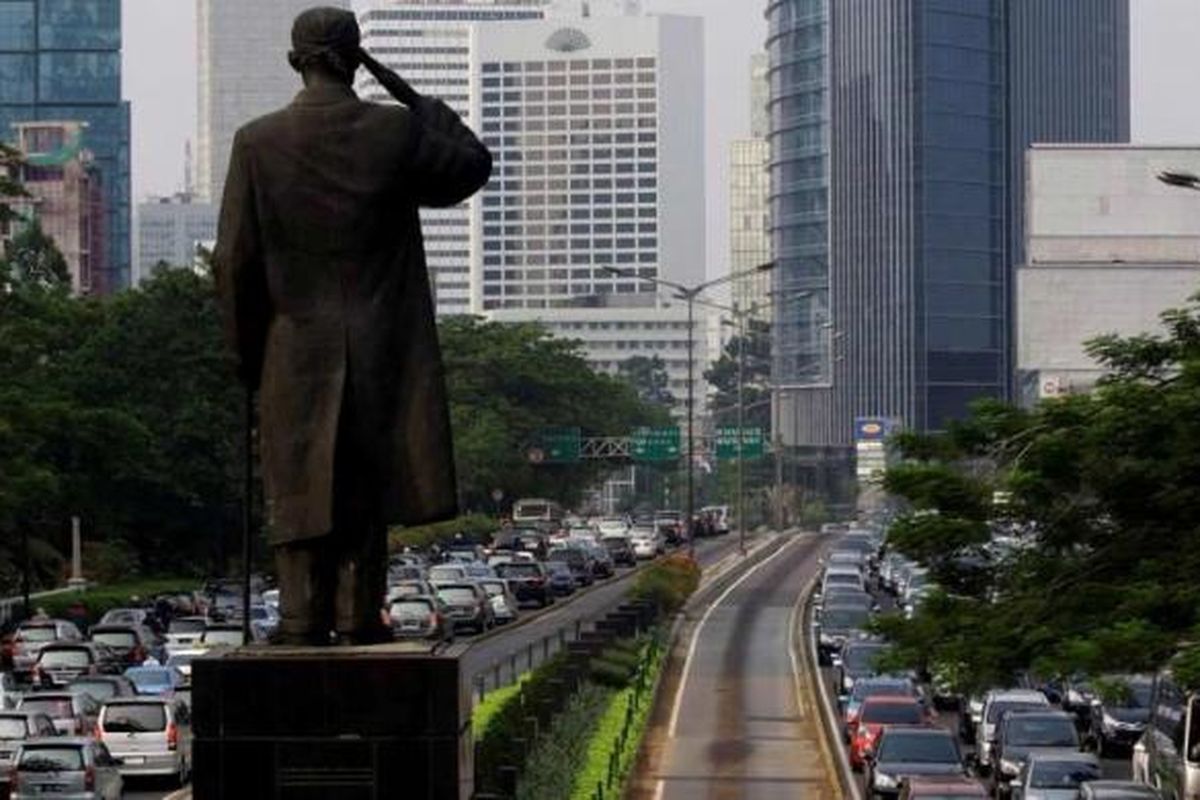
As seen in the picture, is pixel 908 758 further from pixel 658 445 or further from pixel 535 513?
pixel 535 513

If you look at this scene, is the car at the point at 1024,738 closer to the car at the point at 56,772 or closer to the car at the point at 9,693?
the car at the point at 56,772

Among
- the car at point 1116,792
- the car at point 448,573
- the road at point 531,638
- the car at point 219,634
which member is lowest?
the road at point 531,638

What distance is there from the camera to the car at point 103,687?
48438 millimetres

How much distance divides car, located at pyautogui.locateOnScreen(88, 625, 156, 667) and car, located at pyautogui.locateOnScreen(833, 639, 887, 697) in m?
12.4

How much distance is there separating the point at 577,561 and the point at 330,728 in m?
80.7

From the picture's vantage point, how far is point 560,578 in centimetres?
9044

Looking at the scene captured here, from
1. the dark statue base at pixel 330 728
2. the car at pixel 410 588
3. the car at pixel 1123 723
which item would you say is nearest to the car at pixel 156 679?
the car at pixel 410 588

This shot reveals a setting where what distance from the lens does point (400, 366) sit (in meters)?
16.0

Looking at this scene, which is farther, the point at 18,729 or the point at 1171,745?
the point at 18,729

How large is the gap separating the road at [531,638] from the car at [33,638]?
24.3ft

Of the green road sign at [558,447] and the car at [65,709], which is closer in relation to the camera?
the car at [65,709]

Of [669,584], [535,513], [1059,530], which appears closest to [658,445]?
[535,513]

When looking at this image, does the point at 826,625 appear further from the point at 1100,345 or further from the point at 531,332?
the point at 531,332

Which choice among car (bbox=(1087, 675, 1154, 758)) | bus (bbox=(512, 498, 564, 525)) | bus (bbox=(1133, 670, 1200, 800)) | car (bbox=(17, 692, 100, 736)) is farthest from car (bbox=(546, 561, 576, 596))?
bus (bbox=(1133, 670, 1200, 800))
